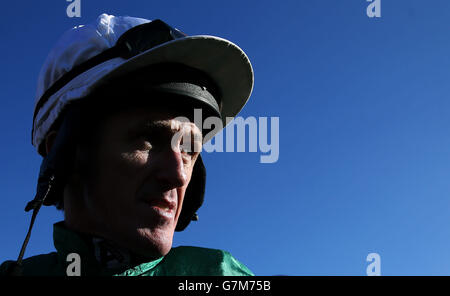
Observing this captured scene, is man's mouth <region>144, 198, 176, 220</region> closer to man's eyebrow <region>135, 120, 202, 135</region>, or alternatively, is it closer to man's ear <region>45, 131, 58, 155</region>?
man's eyebrow <region>135, 120, 202, 135</region>

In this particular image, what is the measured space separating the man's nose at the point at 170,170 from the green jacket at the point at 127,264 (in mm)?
455

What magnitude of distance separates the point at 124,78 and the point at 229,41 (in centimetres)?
64

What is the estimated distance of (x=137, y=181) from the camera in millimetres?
2543

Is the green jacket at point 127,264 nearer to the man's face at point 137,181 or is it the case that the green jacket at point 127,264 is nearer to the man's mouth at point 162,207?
the man's face at point 137,181

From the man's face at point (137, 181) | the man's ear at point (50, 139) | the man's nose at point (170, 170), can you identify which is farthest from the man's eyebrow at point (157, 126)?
the man's ear at point (50, 139)

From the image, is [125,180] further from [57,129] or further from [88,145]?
[57,129]

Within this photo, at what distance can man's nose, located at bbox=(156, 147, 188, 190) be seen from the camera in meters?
2.55

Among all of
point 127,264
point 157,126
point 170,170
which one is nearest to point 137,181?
point 170,170

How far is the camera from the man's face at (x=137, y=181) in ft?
8.32

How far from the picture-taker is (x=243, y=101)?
11.1ft

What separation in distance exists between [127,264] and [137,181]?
447 mm

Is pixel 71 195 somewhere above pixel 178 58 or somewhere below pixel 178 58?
below
